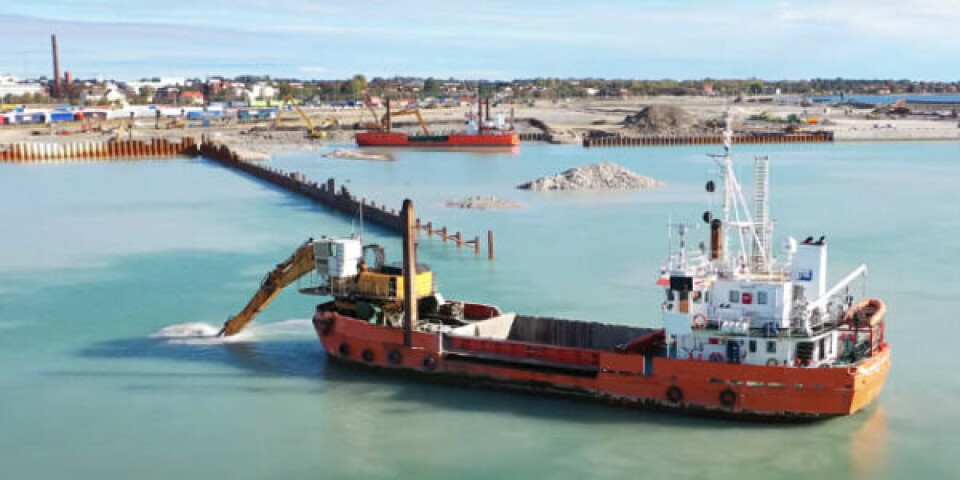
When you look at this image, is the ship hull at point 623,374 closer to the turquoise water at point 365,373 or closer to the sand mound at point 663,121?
the turquoise water at point 365,373

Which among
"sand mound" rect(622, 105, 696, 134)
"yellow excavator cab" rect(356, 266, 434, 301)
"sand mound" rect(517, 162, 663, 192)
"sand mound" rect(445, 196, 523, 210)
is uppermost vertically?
"sand mound" rect(622, 105, 696, 134)

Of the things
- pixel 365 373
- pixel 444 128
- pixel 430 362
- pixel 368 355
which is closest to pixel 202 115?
pixel 444 128

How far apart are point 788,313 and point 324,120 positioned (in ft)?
412

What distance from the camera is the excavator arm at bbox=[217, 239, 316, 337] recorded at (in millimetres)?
26812

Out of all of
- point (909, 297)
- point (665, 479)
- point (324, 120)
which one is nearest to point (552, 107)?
point (324, 120)

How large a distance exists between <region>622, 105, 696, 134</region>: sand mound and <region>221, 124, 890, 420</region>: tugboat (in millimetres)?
96076

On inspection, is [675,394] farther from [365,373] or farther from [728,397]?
[365,373]

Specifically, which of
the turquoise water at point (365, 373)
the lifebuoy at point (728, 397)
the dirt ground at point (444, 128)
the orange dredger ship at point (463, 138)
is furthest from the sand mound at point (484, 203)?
the dirt ground at point (444, 128)

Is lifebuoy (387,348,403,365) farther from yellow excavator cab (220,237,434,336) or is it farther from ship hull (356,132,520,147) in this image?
ship hull (356,132,520,147)

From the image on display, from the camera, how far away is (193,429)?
21766mm

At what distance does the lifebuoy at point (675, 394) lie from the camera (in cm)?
2125

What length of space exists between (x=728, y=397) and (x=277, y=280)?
40.1 ft

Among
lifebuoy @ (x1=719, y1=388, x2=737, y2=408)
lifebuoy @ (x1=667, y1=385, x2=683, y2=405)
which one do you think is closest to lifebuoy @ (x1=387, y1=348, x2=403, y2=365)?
lifebuoy @ (x1=667, y1=385, x2=683, y2=405)

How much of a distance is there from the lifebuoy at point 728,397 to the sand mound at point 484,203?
112 feet
